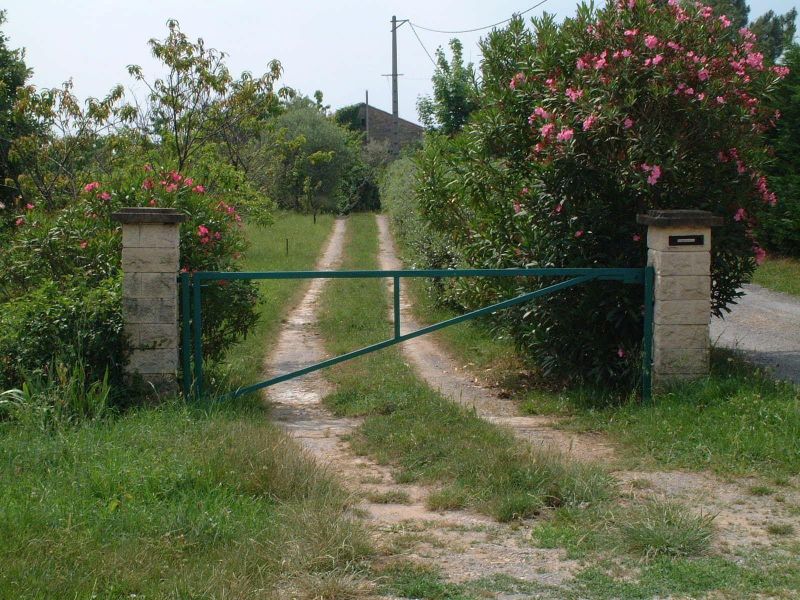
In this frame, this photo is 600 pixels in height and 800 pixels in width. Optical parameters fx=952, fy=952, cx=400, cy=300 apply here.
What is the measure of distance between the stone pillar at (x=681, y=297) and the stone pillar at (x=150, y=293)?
3.99m

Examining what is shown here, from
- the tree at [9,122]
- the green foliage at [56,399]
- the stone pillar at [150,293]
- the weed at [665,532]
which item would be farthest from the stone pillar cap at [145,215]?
the tree at [9,122]

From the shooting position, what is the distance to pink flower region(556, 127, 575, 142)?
8438 millimetres

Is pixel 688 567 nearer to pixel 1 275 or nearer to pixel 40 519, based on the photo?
pixel 40 519

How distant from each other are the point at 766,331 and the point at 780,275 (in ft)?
21.9

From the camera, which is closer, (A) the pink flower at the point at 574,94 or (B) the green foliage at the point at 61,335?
(B) the green foliage at the point at 61,335

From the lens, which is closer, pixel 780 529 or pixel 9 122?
pixel 780 529

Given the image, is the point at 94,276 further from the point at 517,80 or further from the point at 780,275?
the point at 780,275

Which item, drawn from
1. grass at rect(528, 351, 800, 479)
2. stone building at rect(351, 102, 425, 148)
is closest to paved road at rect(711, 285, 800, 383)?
grass at rect(528, 351, 800, 479)

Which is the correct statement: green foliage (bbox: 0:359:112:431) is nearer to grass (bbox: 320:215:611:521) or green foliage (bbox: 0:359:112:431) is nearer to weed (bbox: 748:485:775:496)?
grass (bbox: 320:215:611:521)

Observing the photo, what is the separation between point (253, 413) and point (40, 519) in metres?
3.21

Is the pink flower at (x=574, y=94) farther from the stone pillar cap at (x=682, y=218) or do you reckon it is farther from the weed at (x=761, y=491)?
the weed at (x=761, y=491)

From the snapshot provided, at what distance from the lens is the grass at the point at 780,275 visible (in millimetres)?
17828

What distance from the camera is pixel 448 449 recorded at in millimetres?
6625

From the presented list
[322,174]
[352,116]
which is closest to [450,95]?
[322,174]
